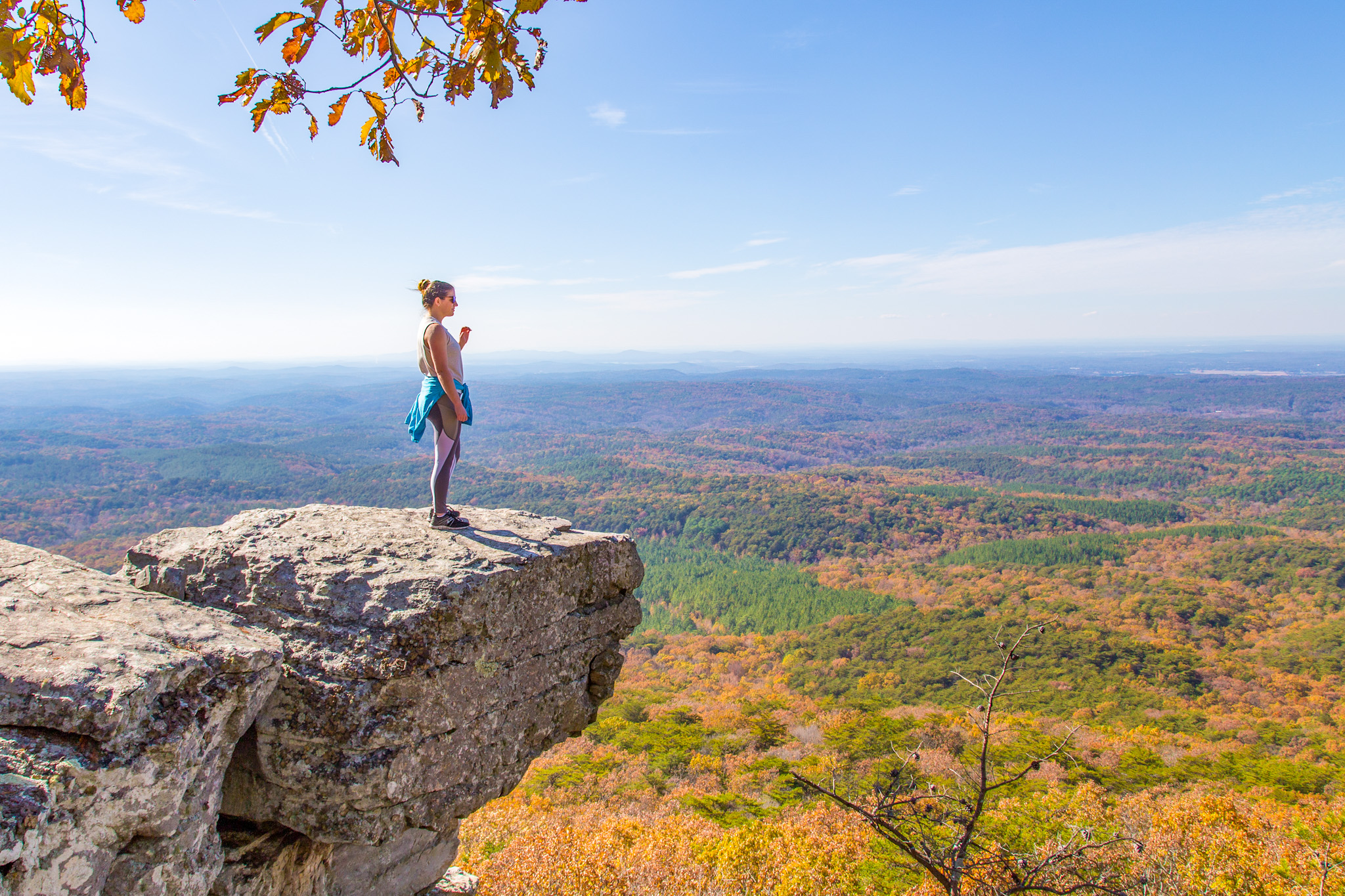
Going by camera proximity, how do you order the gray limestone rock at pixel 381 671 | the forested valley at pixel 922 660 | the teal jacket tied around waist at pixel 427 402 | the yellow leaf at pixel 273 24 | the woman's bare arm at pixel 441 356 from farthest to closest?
1. the forested valley at pixel 922 660
2. the teal jacket tied around waist at pixel 427 402
3. the woman's bare arm at pixel 441 356
4. the gray limestone rock at pixel 381 671
5. the yellow leaf at pixel 273 24

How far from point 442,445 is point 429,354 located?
3.16 feet

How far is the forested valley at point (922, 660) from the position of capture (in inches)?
424

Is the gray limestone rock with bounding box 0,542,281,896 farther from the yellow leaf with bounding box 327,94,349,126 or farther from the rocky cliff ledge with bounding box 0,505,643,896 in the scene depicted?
the yellow leaf with bounding box 327,94,349,126

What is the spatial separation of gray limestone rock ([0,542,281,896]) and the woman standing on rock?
228cm

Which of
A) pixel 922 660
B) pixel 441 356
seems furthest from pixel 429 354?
pixel 922 660

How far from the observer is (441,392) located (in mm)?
6590

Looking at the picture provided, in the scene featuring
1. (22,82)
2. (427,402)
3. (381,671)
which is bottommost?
(381,671)

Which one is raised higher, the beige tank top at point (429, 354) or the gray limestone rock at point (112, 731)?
the beige tank top at point (429, 354)

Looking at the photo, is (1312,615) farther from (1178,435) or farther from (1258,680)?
(1178,435)

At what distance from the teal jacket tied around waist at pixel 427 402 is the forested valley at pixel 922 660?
4943mm

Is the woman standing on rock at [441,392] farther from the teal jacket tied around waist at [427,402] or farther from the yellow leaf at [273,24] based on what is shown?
the yellow leaf at [273,24]

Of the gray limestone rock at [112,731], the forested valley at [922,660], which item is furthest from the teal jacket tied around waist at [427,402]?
the forested valley at [922,660]

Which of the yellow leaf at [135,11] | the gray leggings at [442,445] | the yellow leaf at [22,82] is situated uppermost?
the yellow leaf at [135,11]

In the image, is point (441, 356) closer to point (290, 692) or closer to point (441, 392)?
point (441, 392)
